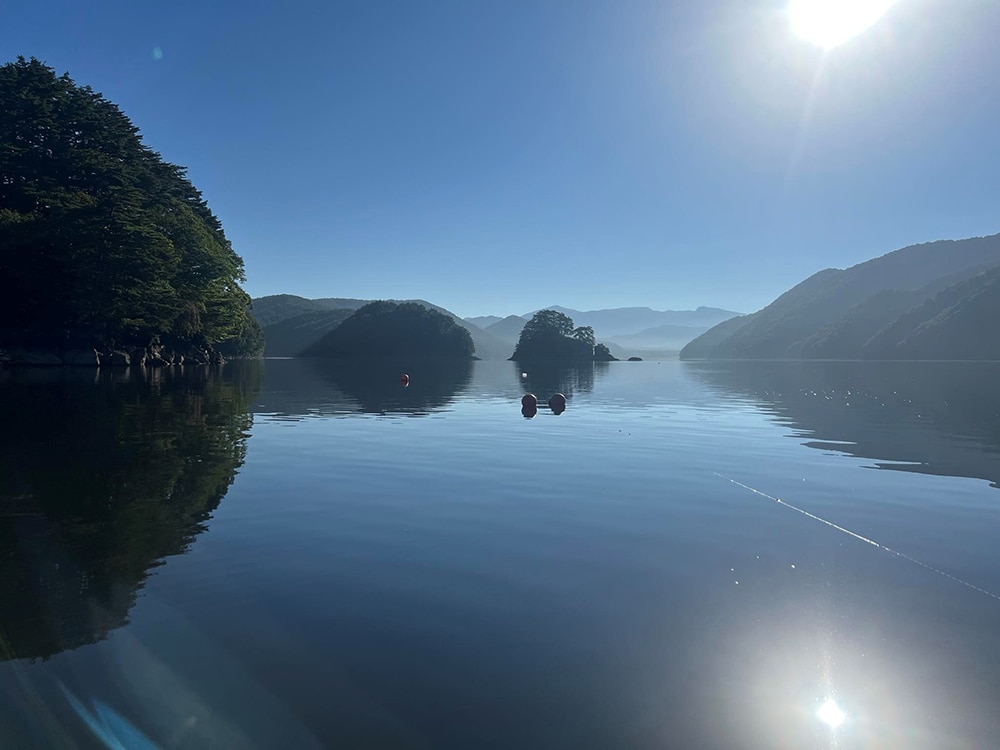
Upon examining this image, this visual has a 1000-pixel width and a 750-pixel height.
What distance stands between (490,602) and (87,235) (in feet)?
274

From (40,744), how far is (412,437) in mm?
18948

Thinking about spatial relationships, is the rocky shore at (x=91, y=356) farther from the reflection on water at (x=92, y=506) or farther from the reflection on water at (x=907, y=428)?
the reflection on water at (x=907, y=428)

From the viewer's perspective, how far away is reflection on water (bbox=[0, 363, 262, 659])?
7.21m

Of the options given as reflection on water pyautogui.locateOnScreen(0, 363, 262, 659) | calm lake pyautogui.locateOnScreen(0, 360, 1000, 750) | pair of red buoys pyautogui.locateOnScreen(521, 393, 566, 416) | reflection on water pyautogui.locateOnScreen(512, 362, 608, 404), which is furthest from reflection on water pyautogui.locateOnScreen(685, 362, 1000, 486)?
reflection on water pyautogui.locateOnScreen(0, 363, 262, 659)

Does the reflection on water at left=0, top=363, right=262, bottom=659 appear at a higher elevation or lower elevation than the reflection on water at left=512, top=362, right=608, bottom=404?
lower

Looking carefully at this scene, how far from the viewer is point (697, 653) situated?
21.9 ft

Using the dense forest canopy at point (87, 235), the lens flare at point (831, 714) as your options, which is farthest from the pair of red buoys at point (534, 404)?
the dense forest canopy at point (87, 235)

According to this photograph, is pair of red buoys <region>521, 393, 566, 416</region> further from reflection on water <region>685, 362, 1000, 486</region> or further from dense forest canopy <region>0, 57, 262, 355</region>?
dense forest canopy <region>0, 57, 262, 355</region>

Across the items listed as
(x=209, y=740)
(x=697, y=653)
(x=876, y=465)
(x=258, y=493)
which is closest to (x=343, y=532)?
(x=258, y=493)

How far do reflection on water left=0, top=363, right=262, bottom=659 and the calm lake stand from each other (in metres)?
0.06

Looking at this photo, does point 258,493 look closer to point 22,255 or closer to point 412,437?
point 412,437

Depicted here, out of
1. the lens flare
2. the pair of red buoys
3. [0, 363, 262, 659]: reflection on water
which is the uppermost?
the pair of red buoys

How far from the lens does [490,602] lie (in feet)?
25.9

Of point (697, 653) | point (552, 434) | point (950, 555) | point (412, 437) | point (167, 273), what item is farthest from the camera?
point (167, 273)
